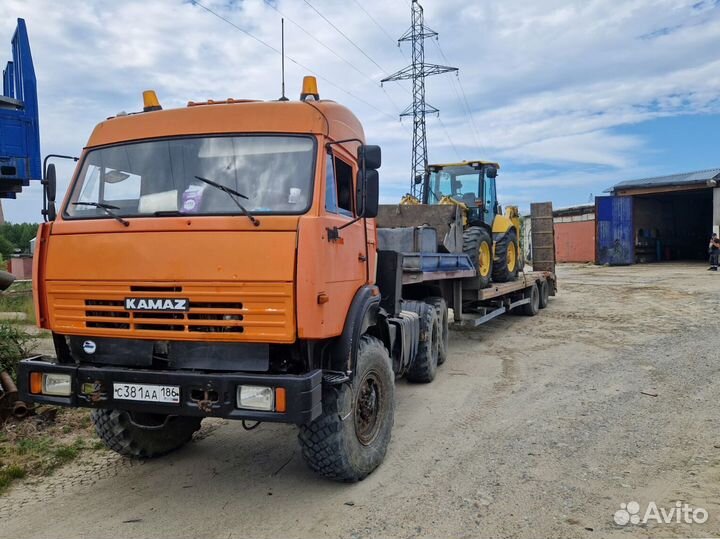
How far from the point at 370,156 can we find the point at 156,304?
173 cm

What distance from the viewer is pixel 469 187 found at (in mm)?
11102

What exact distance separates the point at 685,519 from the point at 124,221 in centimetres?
400

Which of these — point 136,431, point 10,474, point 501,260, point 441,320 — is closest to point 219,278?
point 136,431

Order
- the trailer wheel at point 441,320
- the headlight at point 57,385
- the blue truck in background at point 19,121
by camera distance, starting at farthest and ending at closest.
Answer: the trailer wheel at point 441,320
the blue truck in background at point 19,121
the headlight at point 57,385

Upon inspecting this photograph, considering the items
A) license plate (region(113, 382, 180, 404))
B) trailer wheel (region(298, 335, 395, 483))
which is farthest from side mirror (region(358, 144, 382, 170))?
license plate (region(113, 382, 180, 404))

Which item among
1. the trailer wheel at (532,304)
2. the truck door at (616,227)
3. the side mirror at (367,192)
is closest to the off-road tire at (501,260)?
the trailer wheel at (532,304)

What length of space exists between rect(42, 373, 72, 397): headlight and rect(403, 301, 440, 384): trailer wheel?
398 centimetres

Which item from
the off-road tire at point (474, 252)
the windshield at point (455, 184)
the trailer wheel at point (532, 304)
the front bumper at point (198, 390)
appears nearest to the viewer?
the front bumper at point (198, 390)

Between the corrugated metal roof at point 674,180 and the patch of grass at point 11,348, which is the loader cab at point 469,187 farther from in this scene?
the corrugated metal roof at point 674,180

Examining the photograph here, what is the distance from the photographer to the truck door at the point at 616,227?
27531mm

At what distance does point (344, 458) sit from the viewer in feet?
12.5

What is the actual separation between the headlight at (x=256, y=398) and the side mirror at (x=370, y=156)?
1684mm

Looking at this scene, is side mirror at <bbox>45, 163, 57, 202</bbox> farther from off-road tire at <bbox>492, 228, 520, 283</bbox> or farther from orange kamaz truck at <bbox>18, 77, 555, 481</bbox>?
A: off-road tire at <bbox>492, 228, 520, 283</bbox>

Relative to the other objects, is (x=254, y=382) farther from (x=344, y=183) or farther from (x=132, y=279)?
(x=344, y=183)
